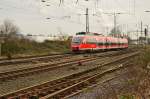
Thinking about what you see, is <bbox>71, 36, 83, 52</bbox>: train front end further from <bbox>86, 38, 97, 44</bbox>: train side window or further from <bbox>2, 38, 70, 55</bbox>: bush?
<bbox>2, 38, 70, 55</bbox>: bush

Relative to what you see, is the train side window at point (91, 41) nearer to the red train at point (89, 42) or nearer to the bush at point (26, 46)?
the red train at point (89, 42)

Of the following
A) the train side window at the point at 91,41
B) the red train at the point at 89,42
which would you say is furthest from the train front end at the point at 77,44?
the train side window at the point at 91,41

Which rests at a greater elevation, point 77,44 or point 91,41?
point 91,41

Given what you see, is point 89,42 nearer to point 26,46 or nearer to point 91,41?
point 91,41

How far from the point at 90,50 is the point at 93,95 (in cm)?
3967

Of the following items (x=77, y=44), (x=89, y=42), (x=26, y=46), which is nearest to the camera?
(x=77, y=44)

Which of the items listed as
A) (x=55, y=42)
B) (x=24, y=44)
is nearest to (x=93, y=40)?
(x=24, y=44)

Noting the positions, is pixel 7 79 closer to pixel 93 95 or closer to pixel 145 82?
pixel 93 95

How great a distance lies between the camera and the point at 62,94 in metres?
12.1

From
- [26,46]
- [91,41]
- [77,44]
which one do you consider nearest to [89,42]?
[91,41]

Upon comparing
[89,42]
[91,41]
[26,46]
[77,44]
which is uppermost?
[91,41]

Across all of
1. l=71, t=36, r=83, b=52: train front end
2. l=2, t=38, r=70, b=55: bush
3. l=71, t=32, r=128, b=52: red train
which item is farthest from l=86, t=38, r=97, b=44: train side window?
l=2, t=38, r=70, b=55: bush

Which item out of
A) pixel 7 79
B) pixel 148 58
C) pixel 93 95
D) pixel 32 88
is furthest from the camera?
pixel 148 58

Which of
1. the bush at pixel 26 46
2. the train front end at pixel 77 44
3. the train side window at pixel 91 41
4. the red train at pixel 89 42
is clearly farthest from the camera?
the train side window at pixel 91 41
